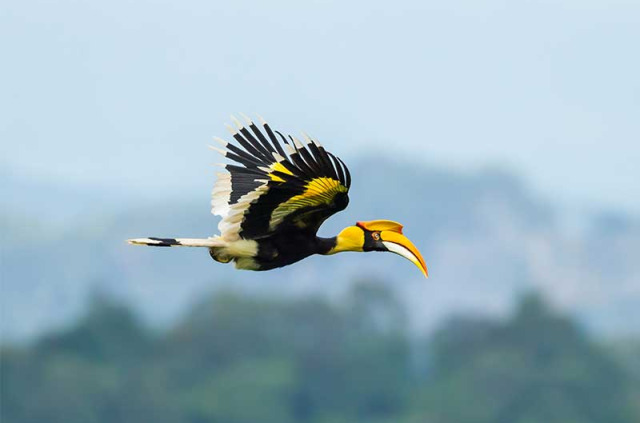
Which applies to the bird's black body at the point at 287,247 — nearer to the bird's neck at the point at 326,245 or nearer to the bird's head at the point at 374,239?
the bird's neck at the point at 326,245

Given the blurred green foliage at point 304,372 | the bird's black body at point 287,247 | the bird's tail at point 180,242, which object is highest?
the blurred green foliage at point 304,372

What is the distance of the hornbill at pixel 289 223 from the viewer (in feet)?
46.8

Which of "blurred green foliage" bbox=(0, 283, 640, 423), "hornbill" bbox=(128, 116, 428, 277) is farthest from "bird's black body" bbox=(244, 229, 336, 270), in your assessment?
"blurred green foliage" bbox=(0, 283, 640, 423)

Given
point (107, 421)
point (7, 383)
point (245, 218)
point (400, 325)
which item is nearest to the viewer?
point (245, 218)

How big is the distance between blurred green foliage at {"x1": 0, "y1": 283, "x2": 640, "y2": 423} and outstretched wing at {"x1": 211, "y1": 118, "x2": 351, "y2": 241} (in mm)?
82926

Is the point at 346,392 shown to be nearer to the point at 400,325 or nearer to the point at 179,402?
the point at 179,402

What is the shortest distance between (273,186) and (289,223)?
1.49 ft

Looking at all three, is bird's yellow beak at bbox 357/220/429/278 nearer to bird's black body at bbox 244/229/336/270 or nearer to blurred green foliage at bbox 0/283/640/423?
bird's black body at bbox 244/229/336/270

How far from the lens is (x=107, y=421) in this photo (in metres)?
100

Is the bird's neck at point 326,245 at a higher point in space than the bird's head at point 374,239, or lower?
lower

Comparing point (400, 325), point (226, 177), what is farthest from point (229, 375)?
point (226, 177)

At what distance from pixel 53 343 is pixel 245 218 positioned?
10009 cm

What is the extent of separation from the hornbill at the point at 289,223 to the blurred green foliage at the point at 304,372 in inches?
3284

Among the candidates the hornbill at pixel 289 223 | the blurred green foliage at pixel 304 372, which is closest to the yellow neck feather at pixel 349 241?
the hornbill at pixel 289 223
